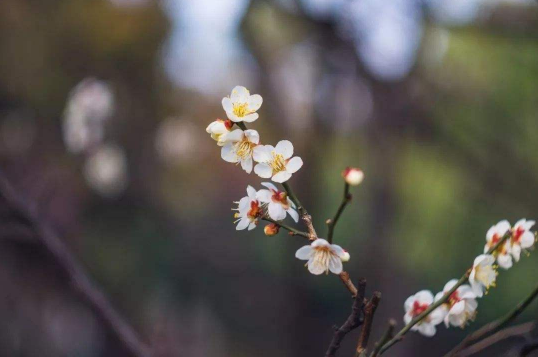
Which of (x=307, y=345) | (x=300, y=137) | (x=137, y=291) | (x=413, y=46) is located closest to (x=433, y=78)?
(x=413, y=46)

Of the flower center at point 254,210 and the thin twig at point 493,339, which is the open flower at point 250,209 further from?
the thin twig at point 493,339

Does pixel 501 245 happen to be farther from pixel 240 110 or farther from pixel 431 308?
pixel 240 110

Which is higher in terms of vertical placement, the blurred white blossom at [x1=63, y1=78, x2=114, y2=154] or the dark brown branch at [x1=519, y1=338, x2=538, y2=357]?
the blurred white blossom at [x1=63, y1=78, x2=114, y2=154]

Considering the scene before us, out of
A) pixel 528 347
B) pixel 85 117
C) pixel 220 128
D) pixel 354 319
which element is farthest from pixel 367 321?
pixel 85 117

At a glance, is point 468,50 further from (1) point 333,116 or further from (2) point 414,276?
(2) point 414,276

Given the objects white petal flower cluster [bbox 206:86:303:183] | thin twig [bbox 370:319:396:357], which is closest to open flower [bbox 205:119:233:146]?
white petal flower cluster [bbox 206:86:303:183]

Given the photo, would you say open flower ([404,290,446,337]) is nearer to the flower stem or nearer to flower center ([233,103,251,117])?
the flower stem
